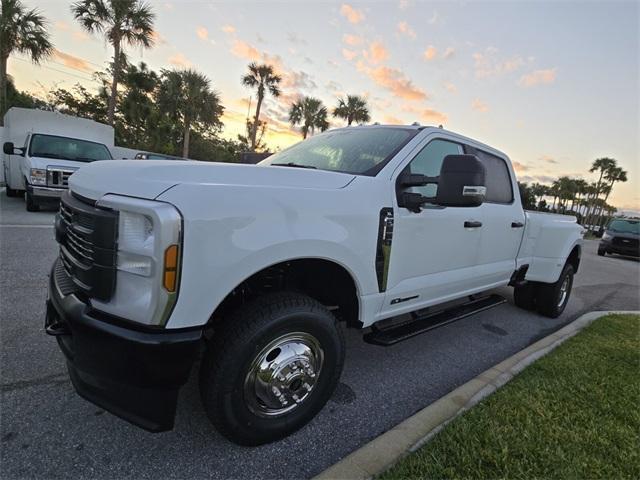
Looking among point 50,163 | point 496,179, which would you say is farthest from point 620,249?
point 50,163

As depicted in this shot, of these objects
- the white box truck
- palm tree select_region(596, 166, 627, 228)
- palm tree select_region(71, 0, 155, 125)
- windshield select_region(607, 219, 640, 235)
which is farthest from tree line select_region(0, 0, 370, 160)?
palm tree select_region(596, 166, 627, 228)

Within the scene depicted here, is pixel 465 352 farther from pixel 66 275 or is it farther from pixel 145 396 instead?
pixel 66 275

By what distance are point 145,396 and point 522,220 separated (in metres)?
3.95

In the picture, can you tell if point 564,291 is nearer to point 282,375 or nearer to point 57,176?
point 282,375

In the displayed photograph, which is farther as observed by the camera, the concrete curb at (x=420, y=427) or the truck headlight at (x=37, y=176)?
the truck headlight at (x=37, y=176)

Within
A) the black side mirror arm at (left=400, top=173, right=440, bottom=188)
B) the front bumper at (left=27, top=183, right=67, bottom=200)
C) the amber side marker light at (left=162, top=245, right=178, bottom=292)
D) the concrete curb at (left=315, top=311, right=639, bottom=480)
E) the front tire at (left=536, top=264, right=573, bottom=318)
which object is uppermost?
the black side mirror arm at (left=400, top=173, right=440, bottom=188)

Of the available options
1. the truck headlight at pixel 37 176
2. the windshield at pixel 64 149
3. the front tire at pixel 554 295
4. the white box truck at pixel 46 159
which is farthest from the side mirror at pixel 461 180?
the windshield at pixel 64 149

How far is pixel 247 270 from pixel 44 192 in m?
8.97

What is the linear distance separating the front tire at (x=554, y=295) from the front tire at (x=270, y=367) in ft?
12.9

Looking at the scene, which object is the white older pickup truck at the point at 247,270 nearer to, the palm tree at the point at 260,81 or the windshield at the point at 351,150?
the windshield at the point at 351,150

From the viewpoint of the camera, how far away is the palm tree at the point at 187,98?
26.8 metres

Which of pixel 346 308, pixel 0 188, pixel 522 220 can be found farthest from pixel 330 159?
pixel 0 188

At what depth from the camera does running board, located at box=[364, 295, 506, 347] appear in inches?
100

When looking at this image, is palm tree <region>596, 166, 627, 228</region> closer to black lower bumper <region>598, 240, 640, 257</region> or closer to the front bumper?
black lower bumper <region>598, 240, 640, 257</region>
